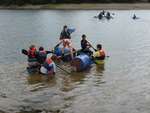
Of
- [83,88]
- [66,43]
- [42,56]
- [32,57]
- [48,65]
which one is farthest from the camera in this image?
[66,43]

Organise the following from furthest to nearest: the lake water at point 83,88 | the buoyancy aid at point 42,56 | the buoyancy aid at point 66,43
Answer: the buoyancy aid at point 66,43, the buoyancy aid at point 42,56, the lake water at point 83,88

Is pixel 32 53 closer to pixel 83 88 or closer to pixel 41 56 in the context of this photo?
pixel 41 56

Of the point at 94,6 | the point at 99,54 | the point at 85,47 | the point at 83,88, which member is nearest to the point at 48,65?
the point at 83,88

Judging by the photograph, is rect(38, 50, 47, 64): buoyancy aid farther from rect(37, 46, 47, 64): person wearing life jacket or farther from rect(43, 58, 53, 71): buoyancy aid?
rect(43, 58, 53, 71): buoyancy aid

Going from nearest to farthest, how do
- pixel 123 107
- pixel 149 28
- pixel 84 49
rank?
pixel 123 107 → pixel 84 49 → pixel 149 28

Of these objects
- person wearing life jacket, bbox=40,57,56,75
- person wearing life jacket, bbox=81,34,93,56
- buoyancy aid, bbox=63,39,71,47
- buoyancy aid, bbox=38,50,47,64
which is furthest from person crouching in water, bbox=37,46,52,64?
person wearing life jacket, bbox=81,34,93,56

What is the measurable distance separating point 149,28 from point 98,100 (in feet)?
131

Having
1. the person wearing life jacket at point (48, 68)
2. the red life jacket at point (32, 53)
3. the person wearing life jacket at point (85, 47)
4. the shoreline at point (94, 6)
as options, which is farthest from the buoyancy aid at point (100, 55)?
the shoreline at point (94, 6)

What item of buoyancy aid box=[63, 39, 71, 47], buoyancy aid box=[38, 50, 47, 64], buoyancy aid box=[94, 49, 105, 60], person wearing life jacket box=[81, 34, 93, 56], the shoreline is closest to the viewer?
buoyancy aid box=[38, 50, 47, 64]

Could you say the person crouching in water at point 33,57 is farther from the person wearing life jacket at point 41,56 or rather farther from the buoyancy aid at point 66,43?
the buoyancy aid at point 66,43

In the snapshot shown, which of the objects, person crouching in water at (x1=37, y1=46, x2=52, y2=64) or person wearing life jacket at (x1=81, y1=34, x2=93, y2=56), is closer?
person crouching in water at (x1=37, y1=46, x2=52, y2=64)

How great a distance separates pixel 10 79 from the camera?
74.1 feet

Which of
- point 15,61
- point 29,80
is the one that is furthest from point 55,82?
point 15,61

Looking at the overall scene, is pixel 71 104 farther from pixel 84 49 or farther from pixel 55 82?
pixel 84 49
